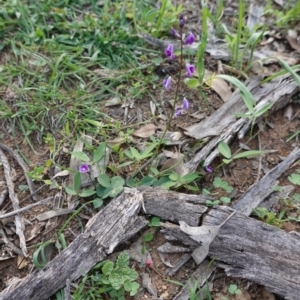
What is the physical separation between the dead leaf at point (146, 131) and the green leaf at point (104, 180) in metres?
0.38

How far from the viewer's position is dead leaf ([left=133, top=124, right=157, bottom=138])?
8.64ft

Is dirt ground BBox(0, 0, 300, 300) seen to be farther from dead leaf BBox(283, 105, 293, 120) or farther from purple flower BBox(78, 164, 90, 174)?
purple flower BBox(78, 164, 90, 174)

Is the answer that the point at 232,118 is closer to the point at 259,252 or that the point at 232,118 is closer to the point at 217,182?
the point at 217,182

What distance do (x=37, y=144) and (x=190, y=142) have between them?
32.8 inches

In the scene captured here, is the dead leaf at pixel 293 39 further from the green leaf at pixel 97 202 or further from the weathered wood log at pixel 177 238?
the green leaf at pixel 97 202

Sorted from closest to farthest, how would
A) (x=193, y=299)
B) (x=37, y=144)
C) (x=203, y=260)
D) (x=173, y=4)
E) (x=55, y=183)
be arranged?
(x=193, y=299) < (x=203, y=260) < (x=55, y=183) < (x=37, y=144) < (x=173, y=4)

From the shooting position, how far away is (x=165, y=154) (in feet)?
8.30

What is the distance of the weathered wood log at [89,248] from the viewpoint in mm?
2070

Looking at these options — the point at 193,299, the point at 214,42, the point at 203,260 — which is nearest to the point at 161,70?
the point at 214,42

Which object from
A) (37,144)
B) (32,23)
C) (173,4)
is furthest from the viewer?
(173,4)

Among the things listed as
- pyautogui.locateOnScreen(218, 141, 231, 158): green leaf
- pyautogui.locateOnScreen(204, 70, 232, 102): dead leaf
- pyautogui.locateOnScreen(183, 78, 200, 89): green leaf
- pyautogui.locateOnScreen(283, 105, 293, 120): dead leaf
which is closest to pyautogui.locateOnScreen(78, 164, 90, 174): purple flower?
pyautogui.locateOnScreen(218, 141, 231, 158): green leaf

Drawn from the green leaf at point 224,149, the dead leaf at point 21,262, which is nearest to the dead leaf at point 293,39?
the green leaf at point 224,149

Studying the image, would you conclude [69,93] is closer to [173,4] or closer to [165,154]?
[165,154]

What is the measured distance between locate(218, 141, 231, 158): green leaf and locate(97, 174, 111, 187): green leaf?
60cm
